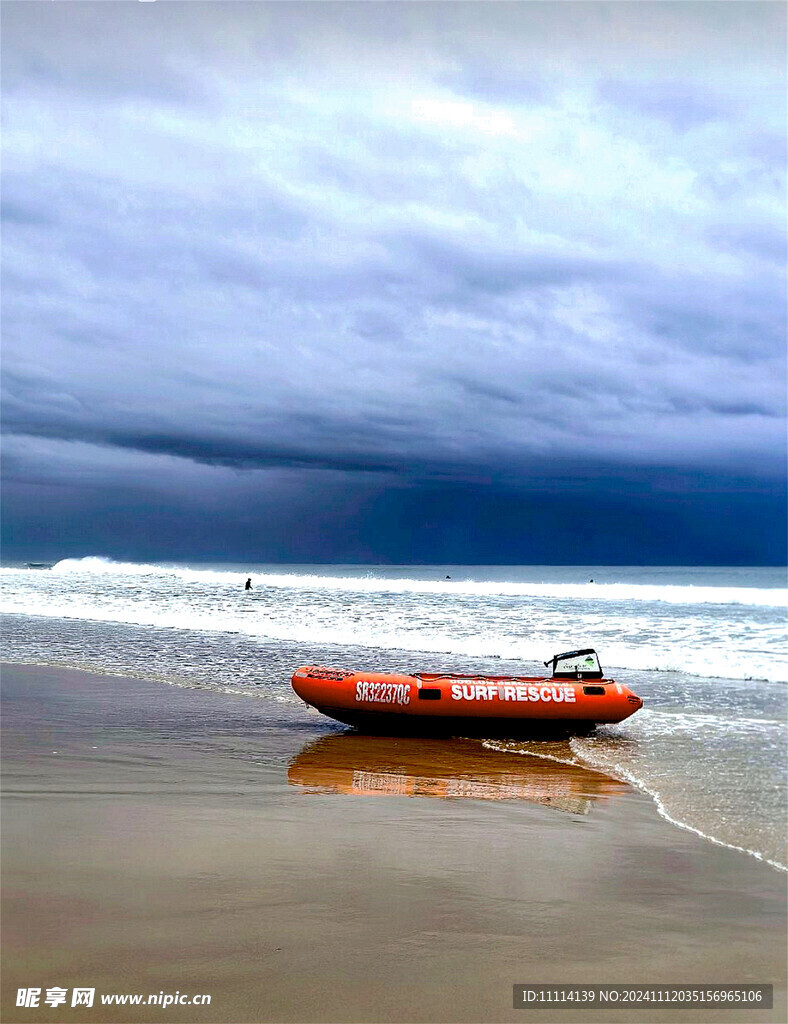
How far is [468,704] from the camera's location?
13.9 meters

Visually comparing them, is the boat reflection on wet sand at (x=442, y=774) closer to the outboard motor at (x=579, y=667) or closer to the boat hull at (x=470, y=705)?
the boat hull at (x=470, y=705)

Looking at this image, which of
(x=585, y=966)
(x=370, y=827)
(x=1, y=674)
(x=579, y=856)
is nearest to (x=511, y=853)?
(x=579, y=856)

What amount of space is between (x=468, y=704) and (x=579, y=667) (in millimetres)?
2524

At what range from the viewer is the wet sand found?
15.7ft

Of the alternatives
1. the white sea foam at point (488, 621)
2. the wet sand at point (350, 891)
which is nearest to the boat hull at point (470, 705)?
the wet sand at point (350, 891)

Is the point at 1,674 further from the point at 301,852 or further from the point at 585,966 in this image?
the point at 585,966

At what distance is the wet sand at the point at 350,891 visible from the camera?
4.79m

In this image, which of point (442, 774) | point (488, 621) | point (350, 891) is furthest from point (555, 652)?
point (350, 891)

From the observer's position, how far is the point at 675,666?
2078 cm

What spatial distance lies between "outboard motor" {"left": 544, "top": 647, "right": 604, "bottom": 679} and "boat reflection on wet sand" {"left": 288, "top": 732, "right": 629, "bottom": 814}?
8.01ft

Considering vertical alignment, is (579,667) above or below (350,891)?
above

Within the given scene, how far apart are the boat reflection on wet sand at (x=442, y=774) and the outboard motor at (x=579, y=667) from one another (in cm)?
244

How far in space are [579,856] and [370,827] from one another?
1.95m

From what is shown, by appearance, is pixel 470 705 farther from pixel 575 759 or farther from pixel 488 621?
pixel 488 621
